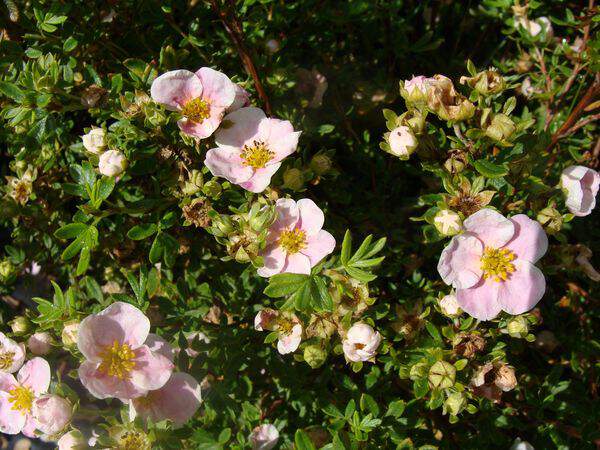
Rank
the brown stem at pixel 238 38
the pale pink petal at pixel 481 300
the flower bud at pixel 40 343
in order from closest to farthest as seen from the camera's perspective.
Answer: the pale pink petal at pixel 481 300 → the flower bud at pixel 40 343 → the brown stem at pixel 238 38

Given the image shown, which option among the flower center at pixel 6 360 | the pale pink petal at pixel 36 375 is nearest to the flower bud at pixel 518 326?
the pale pink petal at pixel 36 375

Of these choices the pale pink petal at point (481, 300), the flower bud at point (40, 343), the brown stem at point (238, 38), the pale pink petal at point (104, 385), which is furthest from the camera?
the brown stem at point (238, 38)

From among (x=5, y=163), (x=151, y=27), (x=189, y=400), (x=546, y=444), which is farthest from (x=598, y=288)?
(x=5, y=163)

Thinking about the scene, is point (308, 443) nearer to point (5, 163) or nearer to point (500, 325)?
point (500, 325)

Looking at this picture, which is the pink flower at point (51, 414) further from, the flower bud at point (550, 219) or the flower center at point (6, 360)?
the flower bud at point (550, 219)

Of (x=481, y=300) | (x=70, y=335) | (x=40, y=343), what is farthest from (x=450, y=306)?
(x=40, y=343)

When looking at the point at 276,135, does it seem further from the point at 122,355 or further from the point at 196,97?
the point at 122,355

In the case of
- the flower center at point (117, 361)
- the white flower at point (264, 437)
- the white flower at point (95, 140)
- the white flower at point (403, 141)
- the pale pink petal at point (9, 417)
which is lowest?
the white flower at point (264, 437)
